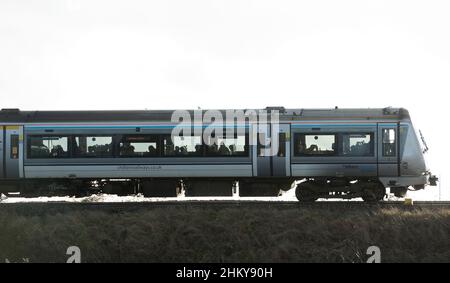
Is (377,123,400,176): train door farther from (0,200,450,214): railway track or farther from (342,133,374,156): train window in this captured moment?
(0,200,450,214): railway track

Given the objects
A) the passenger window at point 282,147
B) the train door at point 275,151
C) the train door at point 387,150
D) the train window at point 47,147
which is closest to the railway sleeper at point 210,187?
the train door at point 275,151

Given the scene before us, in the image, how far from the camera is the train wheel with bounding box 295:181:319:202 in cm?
1848

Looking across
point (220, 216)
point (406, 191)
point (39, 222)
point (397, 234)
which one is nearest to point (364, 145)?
point (406, 191)

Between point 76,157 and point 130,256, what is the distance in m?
6.18

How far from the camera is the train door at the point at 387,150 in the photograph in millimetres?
18234

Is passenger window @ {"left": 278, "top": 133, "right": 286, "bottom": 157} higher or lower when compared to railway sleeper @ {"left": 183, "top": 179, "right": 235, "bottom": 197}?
higher

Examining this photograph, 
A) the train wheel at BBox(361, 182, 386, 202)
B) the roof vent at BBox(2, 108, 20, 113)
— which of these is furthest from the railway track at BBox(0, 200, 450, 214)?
the roof vent at BBox(2, 108, 20, 113)

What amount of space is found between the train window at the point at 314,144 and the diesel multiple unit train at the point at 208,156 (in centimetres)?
3

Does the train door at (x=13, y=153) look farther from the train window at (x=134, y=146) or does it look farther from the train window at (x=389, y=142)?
the train window at (x=389, y=142)

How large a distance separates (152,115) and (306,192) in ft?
19.3

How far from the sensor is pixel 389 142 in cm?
1828

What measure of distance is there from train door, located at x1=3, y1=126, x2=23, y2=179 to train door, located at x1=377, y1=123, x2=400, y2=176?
40.3ft

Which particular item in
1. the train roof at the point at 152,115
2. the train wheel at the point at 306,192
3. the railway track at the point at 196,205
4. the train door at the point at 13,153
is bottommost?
the railway track at the point at 196,205

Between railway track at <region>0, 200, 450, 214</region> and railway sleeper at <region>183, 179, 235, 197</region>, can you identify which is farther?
railway sleeper at <region>183, 179, 235, 197</region>
